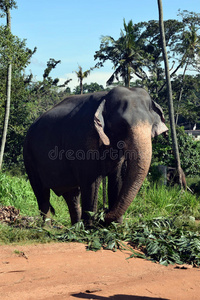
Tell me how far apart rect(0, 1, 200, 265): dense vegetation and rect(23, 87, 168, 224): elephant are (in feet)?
1.68

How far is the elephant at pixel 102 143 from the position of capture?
16.8 feet

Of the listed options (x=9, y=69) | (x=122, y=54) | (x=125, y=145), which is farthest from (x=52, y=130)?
(x=122, y=54)

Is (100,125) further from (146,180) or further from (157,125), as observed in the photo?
(146,180)

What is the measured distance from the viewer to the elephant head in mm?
5078

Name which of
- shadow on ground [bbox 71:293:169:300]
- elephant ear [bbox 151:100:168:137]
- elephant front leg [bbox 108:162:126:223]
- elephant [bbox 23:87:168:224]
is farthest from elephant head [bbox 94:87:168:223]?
shadow on ground [bbox 71:293:169:300]

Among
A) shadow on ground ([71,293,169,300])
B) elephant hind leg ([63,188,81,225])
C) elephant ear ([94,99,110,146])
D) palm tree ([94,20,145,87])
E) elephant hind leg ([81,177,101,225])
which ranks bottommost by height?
shadow on ground ([71,293,169,300])

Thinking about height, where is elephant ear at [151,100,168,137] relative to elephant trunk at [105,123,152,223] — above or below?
above

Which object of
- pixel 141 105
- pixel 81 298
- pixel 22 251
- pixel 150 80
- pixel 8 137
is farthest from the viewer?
pixel 150 80

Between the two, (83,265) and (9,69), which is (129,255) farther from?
(9,69)

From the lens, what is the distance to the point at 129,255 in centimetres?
467

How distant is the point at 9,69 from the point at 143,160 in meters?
10.3

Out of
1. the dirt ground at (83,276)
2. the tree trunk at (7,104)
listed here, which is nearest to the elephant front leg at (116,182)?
the dirt ground at (83,276)
